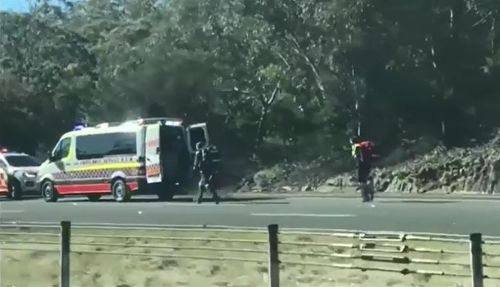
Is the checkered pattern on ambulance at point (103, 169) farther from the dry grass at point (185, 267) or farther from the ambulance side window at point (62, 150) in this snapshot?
the dry grass at point (185, 267)

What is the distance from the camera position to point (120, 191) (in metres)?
30.6

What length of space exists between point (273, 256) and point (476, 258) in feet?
7.14

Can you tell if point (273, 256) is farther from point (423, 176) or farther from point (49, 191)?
point (423, 176)

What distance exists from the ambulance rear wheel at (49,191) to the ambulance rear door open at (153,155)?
155 inches

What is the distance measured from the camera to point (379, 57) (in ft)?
128

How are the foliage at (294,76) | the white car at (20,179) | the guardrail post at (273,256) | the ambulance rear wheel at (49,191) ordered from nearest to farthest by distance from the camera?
the guardrail post at (273,256) < the ambulance rear wheel at (49,191) < the white car at (20,179) < the foliage at (294,76)

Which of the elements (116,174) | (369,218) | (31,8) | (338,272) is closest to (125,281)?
(338,272)

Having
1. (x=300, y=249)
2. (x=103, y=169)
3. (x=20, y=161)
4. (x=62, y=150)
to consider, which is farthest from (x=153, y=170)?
(x=300, y=249)

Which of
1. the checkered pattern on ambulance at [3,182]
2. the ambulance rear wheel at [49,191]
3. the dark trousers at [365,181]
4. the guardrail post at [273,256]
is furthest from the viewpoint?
the checkered pattern on ambulance at [3,182]

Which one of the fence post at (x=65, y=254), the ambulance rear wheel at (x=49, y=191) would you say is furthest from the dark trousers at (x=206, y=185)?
the fence post at (x=65, y=254)

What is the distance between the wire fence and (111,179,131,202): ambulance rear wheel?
A: 1606 centimetres

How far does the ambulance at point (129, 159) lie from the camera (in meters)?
30.2

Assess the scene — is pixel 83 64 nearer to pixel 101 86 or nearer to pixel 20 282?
pixel 101 86

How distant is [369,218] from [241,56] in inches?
947
